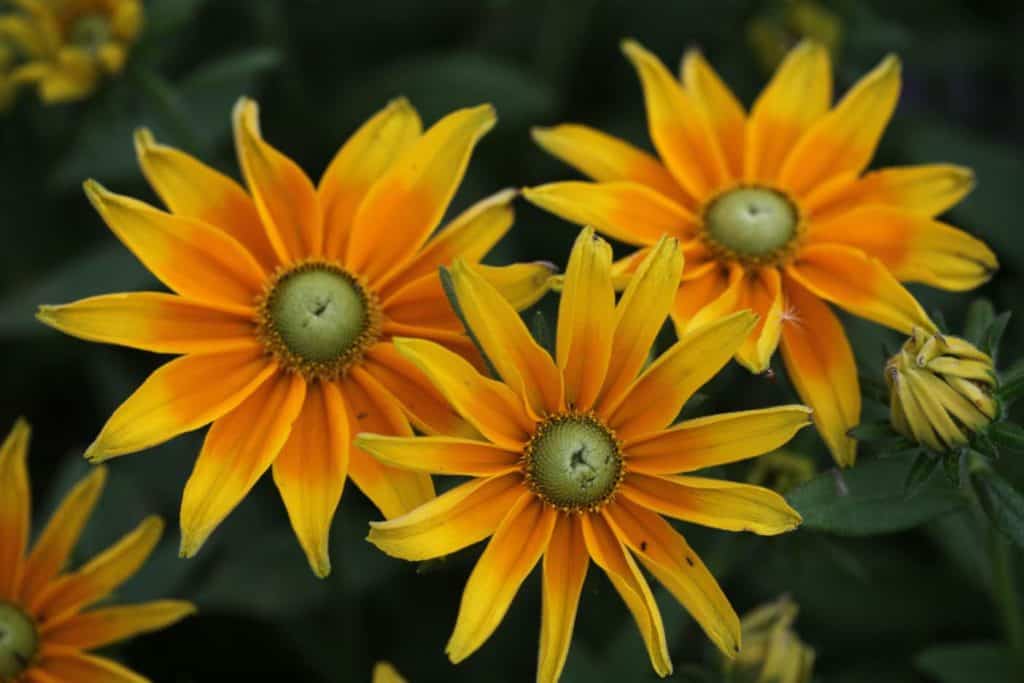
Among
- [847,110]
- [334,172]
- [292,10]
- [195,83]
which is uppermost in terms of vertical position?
[292,10]

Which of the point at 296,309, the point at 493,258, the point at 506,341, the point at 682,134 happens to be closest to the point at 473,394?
the point at 506,341

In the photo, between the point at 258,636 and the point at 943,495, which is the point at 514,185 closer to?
the point at 258,636

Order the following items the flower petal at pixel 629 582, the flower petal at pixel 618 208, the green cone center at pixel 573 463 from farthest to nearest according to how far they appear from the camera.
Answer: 1. the flower petal at pixel 618 208
2. the green cone center at pixel 573 463
3. the flower petal at pixel 629 582

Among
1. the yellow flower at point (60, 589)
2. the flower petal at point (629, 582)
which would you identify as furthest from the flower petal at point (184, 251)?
the flower petal at point (629, 582)

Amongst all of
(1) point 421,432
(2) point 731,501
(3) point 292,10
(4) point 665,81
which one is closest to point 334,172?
(1) point 421,432

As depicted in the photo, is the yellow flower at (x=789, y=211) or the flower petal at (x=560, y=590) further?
the yellow flower at (x=789, y=211)

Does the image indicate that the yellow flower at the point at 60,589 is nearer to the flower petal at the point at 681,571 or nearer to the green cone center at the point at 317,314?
the green cone center at the point at 317,314
